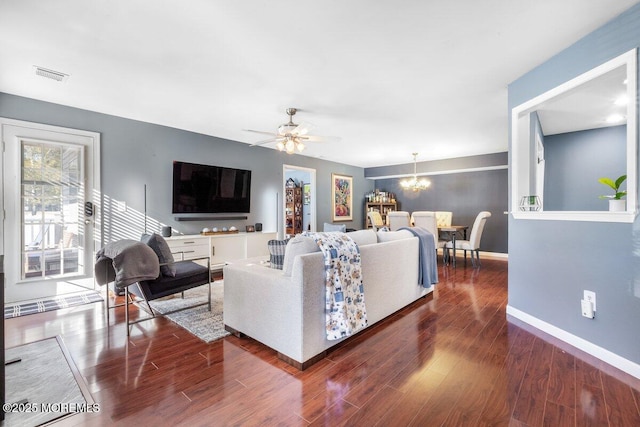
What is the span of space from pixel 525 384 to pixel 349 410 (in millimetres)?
1173

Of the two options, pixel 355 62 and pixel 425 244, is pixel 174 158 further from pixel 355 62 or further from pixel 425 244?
pixel 425 244

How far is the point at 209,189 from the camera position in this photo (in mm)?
5008

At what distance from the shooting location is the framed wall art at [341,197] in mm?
7668

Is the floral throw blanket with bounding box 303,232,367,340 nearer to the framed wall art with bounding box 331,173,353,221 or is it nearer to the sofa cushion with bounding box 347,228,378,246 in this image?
the sofa cushion with bounding box 347,228,378,246

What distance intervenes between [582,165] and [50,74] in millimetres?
7031

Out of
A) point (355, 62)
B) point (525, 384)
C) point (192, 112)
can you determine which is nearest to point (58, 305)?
point (192, 112)

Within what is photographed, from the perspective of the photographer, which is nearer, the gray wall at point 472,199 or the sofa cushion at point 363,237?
the sofa cushion at point 363,237

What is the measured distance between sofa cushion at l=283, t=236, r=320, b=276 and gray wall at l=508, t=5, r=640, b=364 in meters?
2.14

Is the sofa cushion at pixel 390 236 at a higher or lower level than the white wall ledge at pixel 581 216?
lower

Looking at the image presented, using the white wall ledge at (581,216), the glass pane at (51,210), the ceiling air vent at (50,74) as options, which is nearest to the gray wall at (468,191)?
the white wall ledge at (581,216)

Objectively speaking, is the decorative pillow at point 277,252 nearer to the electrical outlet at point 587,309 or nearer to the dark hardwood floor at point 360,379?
the dark hardwood floor at point 360,379

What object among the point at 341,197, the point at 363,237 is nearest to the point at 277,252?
the point at 363,237

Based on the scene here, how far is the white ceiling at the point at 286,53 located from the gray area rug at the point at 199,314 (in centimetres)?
245

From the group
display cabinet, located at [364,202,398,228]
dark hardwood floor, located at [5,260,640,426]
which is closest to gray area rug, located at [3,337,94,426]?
dark hardwood floor, located at [5,260,640,426]
